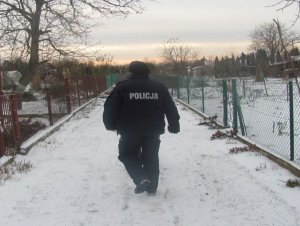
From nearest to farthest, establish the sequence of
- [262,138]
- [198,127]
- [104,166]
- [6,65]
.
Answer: [104,166]
[262,138]
[198,127]
[6,65]

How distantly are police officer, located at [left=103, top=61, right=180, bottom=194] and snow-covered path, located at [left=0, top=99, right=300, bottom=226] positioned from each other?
343 mm

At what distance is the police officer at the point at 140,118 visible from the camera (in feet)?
20.6

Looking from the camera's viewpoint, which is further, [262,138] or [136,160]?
[262,138]

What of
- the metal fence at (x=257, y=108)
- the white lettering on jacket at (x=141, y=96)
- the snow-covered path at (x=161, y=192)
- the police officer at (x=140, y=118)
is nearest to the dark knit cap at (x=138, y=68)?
the police officer at (x=140, y=118)

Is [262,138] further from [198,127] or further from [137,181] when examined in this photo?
[137,181]

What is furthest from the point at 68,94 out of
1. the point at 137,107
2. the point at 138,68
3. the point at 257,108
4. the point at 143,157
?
the point at 137,107

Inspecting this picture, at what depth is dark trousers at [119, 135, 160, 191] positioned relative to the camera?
6.45m

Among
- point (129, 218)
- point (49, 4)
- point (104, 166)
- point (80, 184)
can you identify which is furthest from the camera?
point (49, 4)

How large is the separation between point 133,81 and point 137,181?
3.95 feet

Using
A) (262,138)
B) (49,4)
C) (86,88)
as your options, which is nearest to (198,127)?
(262,138)

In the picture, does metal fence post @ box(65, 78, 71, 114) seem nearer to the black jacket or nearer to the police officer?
the police officer

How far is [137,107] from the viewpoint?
6.29 m

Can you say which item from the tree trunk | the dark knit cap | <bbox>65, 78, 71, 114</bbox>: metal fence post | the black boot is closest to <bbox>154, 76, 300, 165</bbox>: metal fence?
the dark knit cap

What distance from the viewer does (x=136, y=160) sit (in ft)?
21.5
